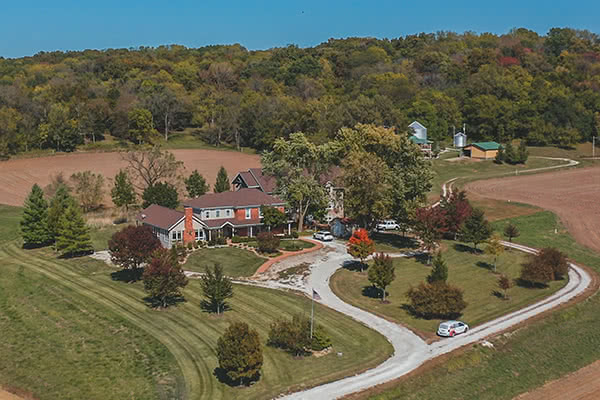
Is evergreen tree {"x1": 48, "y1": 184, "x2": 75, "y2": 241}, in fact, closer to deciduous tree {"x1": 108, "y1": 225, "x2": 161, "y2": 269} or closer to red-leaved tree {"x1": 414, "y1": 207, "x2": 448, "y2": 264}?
deciduous tree {"x1": 108, "y1": 225, "x2": 161, "y2": 269}

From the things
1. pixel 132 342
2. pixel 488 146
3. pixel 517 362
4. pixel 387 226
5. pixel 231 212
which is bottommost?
pixel 517 362

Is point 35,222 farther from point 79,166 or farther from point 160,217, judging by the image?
point 79,166

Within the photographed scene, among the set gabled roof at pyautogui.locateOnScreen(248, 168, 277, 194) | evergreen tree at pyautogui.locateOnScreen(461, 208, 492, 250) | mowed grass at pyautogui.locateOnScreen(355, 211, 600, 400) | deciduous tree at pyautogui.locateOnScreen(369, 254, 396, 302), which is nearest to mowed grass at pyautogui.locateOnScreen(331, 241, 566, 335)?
deciduous tree at pyautogui.locateOnScreen(369, 254, 396, 302)

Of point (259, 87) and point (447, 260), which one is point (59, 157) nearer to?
Answer: point (259, 87)

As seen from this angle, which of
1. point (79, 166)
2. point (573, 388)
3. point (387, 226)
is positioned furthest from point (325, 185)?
point (79, 166)

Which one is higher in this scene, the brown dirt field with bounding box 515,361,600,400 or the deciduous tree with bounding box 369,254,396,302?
the deciduous tree with bounding box 369,254,396,302

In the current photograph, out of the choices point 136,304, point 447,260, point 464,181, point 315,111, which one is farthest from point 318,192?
point 315,111
